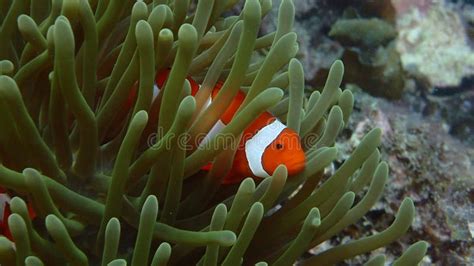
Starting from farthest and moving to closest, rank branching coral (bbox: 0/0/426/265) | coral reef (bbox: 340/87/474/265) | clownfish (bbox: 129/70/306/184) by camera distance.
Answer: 1. coral reef (bbox: 340/87/474/265)
2. clownfish (bbox: 129/70/306/184)
3. branching coral (bbox: 0/0/426/265)

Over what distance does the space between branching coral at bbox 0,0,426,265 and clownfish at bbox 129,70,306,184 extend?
0.04 metres

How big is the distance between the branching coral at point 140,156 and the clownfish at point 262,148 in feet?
0.15

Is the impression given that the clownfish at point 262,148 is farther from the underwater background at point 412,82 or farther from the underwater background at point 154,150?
the underwater background at point 412,82

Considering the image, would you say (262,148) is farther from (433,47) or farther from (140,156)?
(433,47)

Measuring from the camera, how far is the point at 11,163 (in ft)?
4.40

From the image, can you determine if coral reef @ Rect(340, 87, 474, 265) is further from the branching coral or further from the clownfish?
the clownfish

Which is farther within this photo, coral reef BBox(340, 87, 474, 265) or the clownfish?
coral reef BBox(340, 87, 474, 265)

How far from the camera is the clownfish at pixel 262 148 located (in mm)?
1445

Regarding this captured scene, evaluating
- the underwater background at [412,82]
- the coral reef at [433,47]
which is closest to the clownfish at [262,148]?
the underwater background at [412,82]

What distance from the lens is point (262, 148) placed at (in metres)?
1.46

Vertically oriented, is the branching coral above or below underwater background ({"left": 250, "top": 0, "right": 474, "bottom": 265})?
above

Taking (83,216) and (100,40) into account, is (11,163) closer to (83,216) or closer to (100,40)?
(83,216)

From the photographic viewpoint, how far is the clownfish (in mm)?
1445

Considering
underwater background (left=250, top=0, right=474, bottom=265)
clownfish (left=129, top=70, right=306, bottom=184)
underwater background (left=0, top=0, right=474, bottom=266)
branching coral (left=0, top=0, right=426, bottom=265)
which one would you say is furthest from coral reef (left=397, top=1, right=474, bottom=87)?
clownfish (left=129, top=70, right=306, bottom=184)
